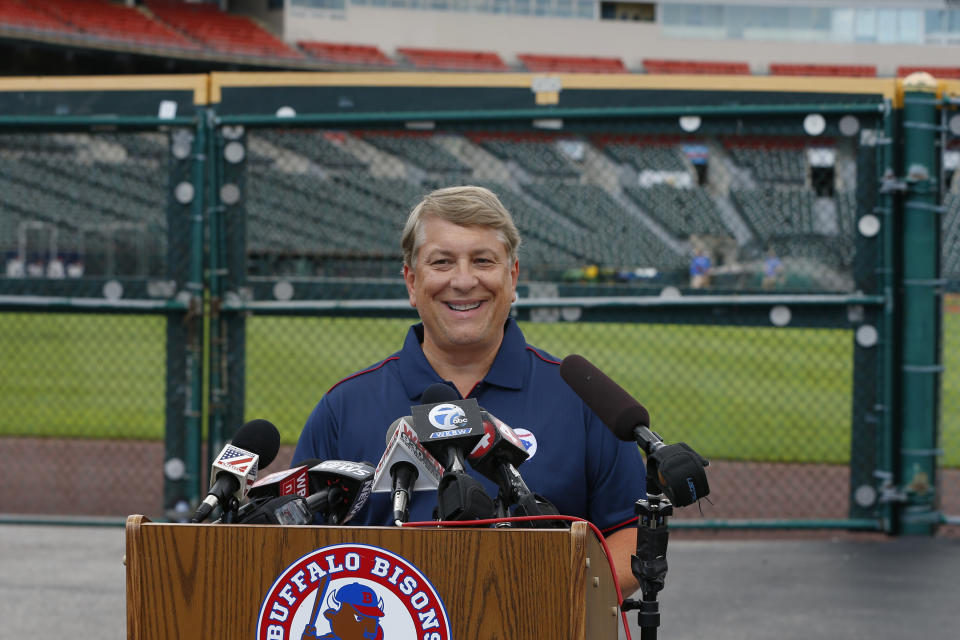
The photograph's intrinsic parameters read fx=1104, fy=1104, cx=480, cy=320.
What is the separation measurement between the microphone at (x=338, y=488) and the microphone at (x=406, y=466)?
19 centimetres

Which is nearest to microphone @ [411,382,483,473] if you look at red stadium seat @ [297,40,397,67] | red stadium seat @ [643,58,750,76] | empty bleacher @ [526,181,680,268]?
empty bleacher @ [526,181,680,268]

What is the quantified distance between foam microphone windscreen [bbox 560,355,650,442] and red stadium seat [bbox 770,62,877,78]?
49.6 metres

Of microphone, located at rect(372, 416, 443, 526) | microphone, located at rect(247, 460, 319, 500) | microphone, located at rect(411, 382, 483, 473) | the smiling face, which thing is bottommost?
microphone, located at rect(247, 460, 319, 500)

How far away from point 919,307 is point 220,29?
4461 centimetres

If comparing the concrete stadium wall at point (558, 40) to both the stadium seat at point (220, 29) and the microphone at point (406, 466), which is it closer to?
the stadium seat at point (220, 29)

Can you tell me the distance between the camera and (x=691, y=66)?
49938 millimetres

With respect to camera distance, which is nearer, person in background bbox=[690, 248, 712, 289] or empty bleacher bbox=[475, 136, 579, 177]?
person in background bbox=[690, 248, 712, 289]

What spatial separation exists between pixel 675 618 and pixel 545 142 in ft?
8.34

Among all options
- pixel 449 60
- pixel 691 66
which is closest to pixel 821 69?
pixel 691 66

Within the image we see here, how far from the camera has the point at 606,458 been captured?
276cm

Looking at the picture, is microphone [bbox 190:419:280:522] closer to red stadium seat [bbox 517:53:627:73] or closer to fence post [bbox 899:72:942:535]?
fence post [bbox 899:72:942:535]

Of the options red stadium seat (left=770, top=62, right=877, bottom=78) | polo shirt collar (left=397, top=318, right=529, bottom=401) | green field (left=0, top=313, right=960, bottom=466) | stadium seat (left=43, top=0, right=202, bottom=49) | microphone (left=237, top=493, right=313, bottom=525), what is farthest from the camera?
red stadium seat (left=770, top=62, right=877, bottom=78)

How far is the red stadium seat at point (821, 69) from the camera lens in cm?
4925

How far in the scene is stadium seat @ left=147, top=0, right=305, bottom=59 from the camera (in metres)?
44.3
